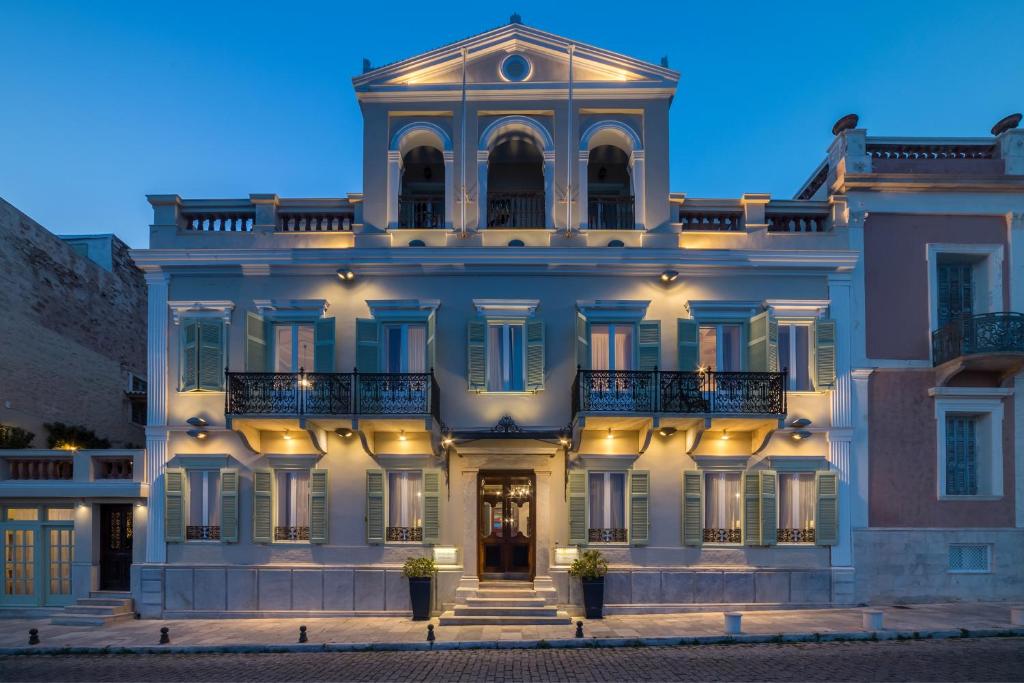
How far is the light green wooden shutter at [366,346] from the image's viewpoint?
17.2 metres

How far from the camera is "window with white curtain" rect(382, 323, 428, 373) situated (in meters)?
17.6

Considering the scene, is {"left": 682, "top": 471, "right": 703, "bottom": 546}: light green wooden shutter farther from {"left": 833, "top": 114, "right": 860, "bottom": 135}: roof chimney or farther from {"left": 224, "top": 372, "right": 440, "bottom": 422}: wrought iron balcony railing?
{"left": 833, "top": 114, "right": 860, "bottom": 135}: roof chimney

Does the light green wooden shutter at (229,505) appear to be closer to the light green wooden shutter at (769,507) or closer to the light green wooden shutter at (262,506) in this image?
the light green wooden shutter at (262,506)

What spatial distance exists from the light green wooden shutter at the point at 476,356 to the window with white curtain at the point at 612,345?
2.58 m

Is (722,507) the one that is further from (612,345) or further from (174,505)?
(174,505)

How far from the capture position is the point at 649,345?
1734 centimetres

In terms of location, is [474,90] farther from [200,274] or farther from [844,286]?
[844,286]

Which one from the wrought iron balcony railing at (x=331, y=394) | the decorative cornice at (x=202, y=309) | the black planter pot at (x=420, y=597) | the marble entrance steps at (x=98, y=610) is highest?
the decorative cornice at (x=202, y=309)

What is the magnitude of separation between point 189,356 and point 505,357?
749cm

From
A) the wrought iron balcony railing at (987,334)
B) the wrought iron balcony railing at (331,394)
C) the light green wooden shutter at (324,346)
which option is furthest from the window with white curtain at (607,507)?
the wrought iron balcony railing at (987,334)

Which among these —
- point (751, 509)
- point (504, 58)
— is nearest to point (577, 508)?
point (751, 509)

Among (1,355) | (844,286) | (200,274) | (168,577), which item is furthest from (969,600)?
(1,355)

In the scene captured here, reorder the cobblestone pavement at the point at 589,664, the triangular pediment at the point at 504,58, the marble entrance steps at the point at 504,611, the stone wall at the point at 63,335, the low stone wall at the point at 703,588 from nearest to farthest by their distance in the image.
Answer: the cobblestone pavement at the point at 589,664 < the marble entrance steps at the point at 504,611 < the low stone wall at the point at 703,588 < the triangular pediment at the point at 504,58 < the stone wall at the point at 63,335

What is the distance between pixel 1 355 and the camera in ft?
67.1
